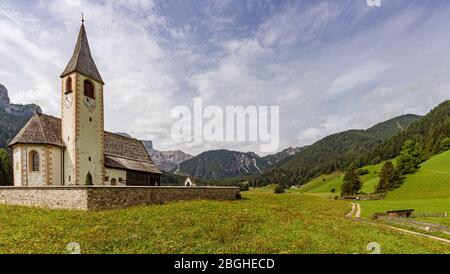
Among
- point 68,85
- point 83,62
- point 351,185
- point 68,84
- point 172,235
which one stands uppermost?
point 83,62

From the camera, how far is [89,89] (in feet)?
108

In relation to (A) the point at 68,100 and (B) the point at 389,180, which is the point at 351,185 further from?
(A) the point at 68,100

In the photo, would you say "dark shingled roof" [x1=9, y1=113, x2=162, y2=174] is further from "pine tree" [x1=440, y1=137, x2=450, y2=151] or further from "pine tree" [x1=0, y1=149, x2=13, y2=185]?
"pine tree" [x1=440, y1=137, x2=450, y2=151]

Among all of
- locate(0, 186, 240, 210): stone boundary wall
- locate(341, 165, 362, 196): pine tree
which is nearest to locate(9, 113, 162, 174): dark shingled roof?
locate(0, 186, 240, 210): stone boundary wall

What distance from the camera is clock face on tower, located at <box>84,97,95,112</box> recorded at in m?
32.0

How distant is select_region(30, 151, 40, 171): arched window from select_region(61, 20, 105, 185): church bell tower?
2627 mm

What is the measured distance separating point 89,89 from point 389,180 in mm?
74479

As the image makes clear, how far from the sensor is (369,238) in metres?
15.0

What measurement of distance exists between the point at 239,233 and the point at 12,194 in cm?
2122

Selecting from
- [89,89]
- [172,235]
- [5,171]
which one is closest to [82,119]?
[89,89]

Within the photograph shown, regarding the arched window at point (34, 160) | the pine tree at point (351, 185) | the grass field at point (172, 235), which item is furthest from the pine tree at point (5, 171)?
the pine tree at point (351, 185)

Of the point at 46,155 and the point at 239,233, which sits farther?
the point at 46,155

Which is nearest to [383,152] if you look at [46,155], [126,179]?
[126,179]
